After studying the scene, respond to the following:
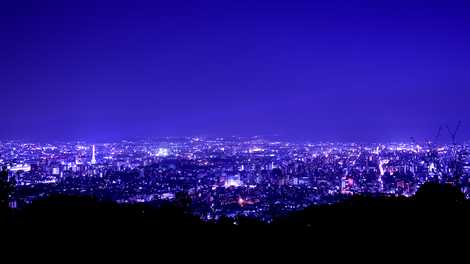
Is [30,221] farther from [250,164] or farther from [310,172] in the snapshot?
[250,164]

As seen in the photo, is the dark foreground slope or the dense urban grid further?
the dense urban grid

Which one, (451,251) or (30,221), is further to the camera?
(30,221)

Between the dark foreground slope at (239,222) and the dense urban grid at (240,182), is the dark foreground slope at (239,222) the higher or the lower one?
the higher one

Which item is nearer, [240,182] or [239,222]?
[239,222]

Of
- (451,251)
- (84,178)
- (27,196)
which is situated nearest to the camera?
(451,251)

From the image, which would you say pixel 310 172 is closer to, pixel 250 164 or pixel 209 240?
pixel 250 164

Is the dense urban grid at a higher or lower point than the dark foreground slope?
lower

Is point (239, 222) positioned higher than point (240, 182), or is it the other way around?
point (239, 222)

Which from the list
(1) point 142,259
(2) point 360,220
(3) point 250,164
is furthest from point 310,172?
(1) point 142,259

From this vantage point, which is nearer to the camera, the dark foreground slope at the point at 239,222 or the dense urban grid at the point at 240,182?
the dark foreground slope at the point at 239,222

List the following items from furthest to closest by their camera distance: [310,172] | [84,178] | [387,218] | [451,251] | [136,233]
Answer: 1. [310,172]
2. [84,178]
3. [387,218]
4. [136,233]
5. [451,251]
